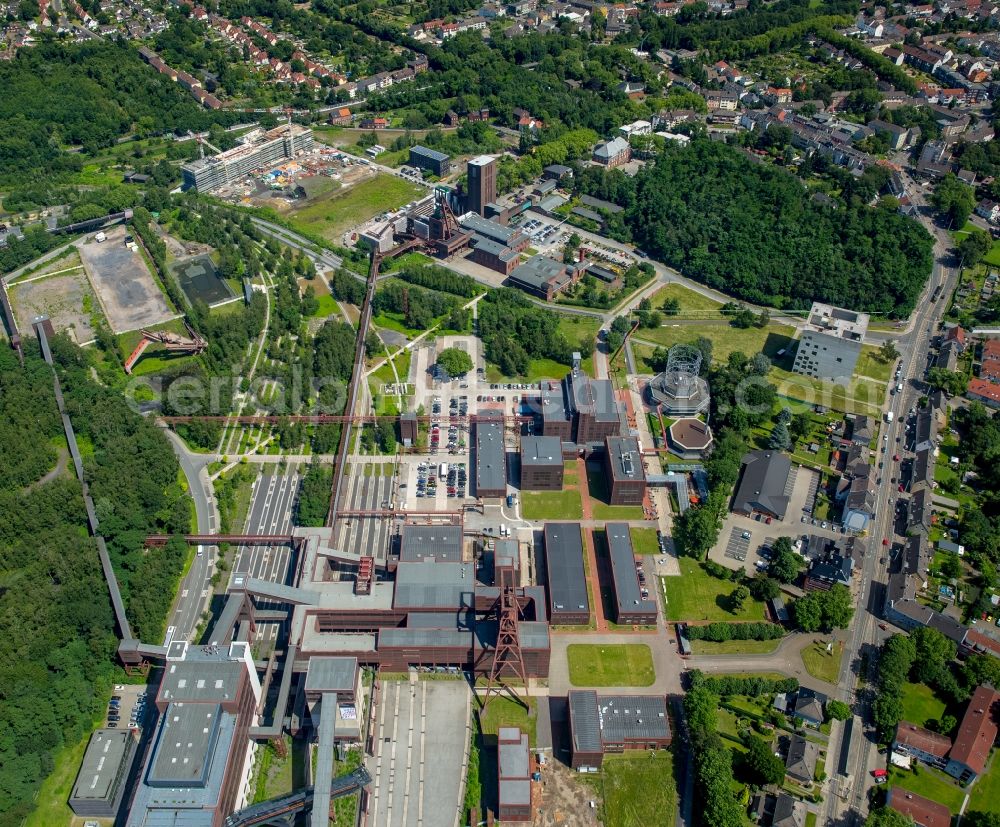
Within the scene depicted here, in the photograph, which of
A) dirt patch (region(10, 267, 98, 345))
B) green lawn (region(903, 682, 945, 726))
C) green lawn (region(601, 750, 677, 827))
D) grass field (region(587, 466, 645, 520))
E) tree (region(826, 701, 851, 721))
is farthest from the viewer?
dirt patch (region(10, 267, 98, 345))

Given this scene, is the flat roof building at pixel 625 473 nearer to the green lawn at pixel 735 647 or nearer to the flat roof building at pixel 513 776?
Answer: the green lawn at pixel 735 647

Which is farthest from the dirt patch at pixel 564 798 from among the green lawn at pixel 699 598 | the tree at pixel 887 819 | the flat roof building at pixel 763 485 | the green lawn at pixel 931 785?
the flat roof building at pixel 763 485

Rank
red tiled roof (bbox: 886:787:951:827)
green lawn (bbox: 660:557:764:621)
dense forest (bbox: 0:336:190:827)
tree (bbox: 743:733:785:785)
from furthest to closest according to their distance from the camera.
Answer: green lawn (bbox: 660:557:764:621)
dense forest (bbox: 0:336:190:827)
tree (bbox: 743:733:785:785)
red tiled roof (bbox: 886:787:951:827)

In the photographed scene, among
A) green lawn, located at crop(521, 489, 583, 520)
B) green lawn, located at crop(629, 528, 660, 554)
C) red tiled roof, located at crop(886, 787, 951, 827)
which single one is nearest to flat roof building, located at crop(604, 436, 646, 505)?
green lawn, located at crop(629, 528, 660, 554)

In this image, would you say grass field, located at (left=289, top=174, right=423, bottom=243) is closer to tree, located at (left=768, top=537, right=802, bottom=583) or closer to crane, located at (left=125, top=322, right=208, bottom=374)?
crane, located at (left=125, top=322, right=208, bottom=374)

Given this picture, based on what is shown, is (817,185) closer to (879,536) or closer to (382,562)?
(879,536)

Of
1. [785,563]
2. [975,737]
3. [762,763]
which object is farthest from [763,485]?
[762,763]
